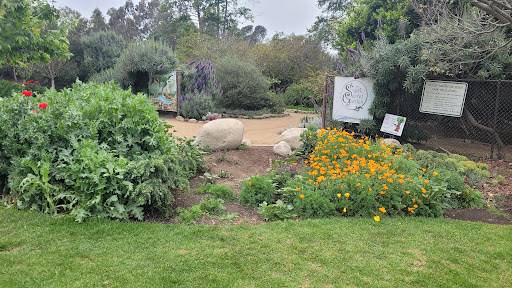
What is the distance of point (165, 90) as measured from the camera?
49.2ft

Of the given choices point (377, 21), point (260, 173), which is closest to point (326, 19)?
point (377, 21)

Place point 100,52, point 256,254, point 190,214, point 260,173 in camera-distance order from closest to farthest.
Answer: point 256,254
point 190,214
point 260,173
point 100,52

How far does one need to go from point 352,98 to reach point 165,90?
8.49m

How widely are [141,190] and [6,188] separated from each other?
2.16m

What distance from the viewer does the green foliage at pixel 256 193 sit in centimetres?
464

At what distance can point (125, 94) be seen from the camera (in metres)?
5.31

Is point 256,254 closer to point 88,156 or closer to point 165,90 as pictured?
point 88,156

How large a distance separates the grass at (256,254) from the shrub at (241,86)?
40.4 feet

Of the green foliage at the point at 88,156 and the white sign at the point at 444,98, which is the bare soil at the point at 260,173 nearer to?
the green foliage at the point at 88,156

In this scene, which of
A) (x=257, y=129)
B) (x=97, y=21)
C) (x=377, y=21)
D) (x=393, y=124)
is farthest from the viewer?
(x=97, y=21)

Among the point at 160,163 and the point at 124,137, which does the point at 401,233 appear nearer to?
the point at 160,163

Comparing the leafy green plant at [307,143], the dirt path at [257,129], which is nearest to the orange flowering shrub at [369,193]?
the leafy green plant at [307,143]

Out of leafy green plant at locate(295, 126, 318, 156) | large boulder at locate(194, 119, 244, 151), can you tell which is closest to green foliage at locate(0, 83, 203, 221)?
large boulder at locate(194, 119, 244, 151)

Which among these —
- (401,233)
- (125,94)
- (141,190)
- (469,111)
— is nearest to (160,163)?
(141,190)
